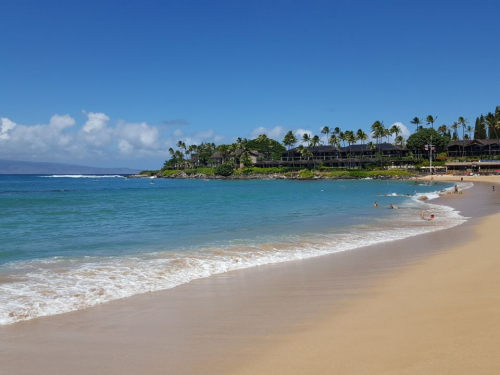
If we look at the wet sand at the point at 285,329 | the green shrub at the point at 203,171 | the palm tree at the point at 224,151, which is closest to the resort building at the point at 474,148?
the palm tree at the point at 224,151

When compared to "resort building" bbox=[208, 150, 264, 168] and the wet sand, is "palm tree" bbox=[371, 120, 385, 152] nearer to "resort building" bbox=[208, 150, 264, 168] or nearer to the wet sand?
"resort building" bbox=[208, 150, 264, 168]

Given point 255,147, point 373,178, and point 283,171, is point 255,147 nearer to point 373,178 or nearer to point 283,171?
point 283,171

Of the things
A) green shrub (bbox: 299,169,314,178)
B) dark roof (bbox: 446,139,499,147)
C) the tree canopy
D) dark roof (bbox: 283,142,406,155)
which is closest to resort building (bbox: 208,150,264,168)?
dark roof (bbox: 283,142,406,155)

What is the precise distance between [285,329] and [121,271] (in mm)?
6211

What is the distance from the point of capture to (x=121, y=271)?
10922mm

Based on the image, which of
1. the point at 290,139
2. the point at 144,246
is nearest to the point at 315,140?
the point at 290,139

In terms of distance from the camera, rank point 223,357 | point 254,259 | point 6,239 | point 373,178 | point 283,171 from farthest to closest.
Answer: point 283,171, point 373,178, point 6,239, point 254,259, point 223,357

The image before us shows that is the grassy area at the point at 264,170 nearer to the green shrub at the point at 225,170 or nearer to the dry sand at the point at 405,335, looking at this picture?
the green shrub at the point at 225,170

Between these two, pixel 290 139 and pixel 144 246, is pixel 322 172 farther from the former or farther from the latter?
pixel 144 246

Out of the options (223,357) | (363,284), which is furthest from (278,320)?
(363,284)

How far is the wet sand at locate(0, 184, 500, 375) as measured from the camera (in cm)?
512

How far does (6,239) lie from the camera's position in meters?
17.3

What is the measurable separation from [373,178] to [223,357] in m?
106

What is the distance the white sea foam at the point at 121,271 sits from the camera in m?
8.16
